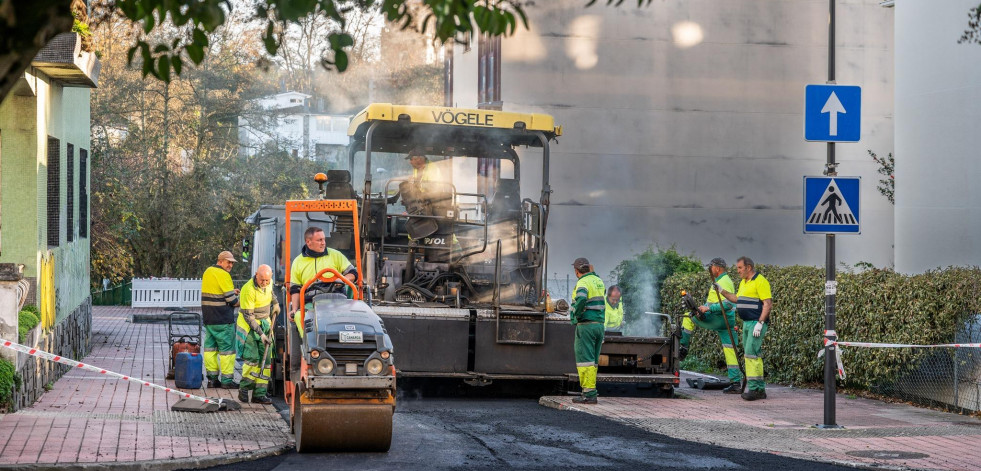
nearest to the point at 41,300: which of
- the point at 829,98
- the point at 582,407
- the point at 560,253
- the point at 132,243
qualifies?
the point at 582,407

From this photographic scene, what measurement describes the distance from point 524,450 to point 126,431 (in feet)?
11.1

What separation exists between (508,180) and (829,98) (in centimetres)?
416

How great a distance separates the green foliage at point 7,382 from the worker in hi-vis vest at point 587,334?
5595 mm

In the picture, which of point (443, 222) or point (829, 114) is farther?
point (443, 222)

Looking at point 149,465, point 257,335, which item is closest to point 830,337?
point 257,335

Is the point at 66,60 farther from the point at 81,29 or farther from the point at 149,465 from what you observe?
the point at 149,465

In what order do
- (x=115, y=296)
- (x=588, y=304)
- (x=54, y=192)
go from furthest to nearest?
(x=115, y=296) → (x=54, y=192) → (x=588, y=304)

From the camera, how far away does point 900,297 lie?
12961mm

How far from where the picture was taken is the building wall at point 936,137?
17.5 meters

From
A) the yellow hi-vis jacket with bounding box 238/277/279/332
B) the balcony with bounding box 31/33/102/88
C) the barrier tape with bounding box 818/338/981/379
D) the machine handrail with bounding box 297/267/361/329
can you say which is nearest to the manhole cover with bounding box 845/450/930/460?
the barrier tape with bounding box 818/338/981/379

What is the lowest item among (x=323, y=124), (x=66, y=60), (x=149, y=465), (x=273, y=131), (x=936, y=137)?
(x=149, y=465)

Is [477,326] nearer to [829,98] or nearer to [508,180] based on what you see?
[508,180]

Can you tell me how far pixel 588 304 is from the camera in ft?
41.8

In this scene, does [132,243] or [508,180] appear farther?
[132,243]
